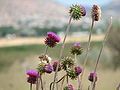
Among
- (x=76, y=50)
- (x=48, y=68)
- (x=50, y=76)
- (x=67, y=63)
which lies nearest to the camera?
(x=48, y=68)

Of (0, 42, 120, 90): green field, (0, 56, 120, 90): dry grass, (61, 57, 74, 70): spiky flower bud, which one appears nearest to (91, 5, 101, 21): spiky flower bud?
(61, 57, 74, 70): spiky flower bud

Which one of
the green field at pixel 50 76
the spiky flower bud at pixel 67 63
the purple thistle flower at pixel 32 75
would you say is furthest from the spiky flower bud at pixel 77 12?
the green field at pixel 50 76

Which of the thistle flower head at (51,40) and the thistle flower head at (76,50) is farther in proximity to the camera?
the thistle flower head at (76,50)

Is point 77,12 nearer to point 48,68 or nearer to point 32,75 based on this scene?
point 48,68

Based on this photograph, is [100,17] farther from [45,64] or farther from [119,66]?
[119,66]

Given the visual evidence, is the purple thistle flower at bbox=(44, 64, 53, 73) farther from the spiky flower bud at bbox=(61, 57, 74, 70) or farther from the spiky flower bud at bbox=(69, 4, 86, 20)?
the spiky flower bud at bbox=(69, 4, 86, 20)

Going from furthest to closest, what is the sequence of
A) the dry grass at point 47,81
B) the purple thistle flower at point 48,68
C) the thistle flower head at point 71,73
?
the dry grass at point 47,81 → the thistle flower head at point 71,73 → the purple thistle flower at point 48,68

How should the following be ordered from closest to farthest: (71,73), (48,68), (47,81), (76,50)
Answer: (48,68) → (71,73) → (76,50) → (47,81)

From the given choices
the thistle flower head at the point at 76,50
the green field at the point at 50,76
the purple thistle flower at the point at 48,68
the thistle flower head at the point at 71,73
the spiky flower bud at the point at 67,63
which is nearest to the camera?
the purple thistle flower at the point at 48,68

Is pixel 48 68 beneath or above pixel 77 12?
beneath

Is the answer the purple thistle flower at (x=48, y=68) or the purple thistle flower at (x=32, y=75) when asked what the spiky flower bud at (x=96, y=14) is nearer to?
the purple thistle flower at (x=48, y=68)

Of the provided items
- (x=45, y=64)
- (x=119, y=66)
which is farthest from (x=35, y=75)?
(x=119, y=66)

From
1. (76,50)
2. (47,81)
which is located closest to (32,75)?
(76,50)

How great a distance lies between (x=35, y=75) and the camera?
368 centimetres
